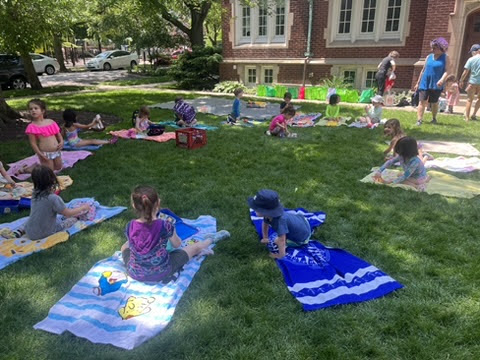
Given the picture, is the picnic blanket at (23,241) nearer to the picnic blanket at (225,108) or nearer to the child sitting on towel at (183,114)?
the child sitting on towel at (183,114)

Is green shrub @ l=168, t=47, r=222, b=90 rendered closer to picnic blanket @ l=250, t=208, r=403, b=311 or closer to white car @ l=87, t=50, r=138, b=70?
picnic blanket @ l=250, t=208, r=403, b=311

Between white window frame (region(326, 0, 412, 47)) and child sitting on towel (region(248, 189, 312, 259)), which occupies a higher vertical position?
white window frame (region(326, 0, 412, 47))

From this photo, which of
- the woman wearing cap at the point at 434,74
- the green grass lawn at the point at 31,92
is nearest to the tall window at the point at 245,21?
the green grass lawn at the point at 31,92

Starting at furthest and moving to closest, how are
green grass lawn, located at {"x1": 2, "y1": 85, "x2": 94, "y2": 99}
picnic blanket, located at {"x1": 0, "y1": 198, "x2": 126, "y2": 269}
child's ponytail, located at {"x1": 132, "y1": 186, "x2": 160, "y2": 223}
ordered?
1. green grass lawn, located at {"x1": 2, "y1": 85, "x2": 94, "y2": 99}
2. picnic blanket, located at {"x1": 0, "y1": 198, "x2": 126, "y2": 269}
3. child's ponytail, located at {"x1": 132, "y1": 186, "x2": 160, "y2": 223}

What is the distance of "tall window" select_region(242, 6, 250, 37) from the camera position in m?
17.1

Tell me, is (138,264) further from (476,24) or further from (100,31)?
(100,31)

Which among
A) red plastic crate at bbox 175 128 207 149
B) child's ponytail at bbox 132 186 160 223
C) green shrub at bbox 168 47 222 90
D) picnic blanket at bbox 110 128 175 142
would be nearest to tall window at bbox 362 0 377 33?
green shrub at bbox 168 47 222 90

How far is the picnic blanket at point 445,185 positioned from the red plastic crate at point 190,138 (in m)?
3.41

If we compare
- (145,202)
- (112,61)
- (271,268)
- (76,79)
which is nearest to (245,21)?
(76,79)

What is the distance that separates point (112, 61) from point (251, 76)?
18378mm

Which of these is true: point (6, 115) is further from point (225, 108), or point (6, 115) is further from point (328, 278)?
point (328, 278)

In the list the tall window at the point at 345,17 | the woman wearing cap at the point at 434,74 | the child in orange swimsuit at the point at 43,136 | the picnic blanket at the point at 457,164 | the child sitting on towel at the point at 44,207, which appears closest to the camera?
the child sitting on towel at the point at 44,207

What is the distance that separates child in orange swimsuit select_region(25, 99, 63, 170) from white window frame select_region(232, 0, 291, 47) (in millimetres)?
12289

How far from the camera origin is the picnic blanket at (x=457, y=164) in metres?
6.27
